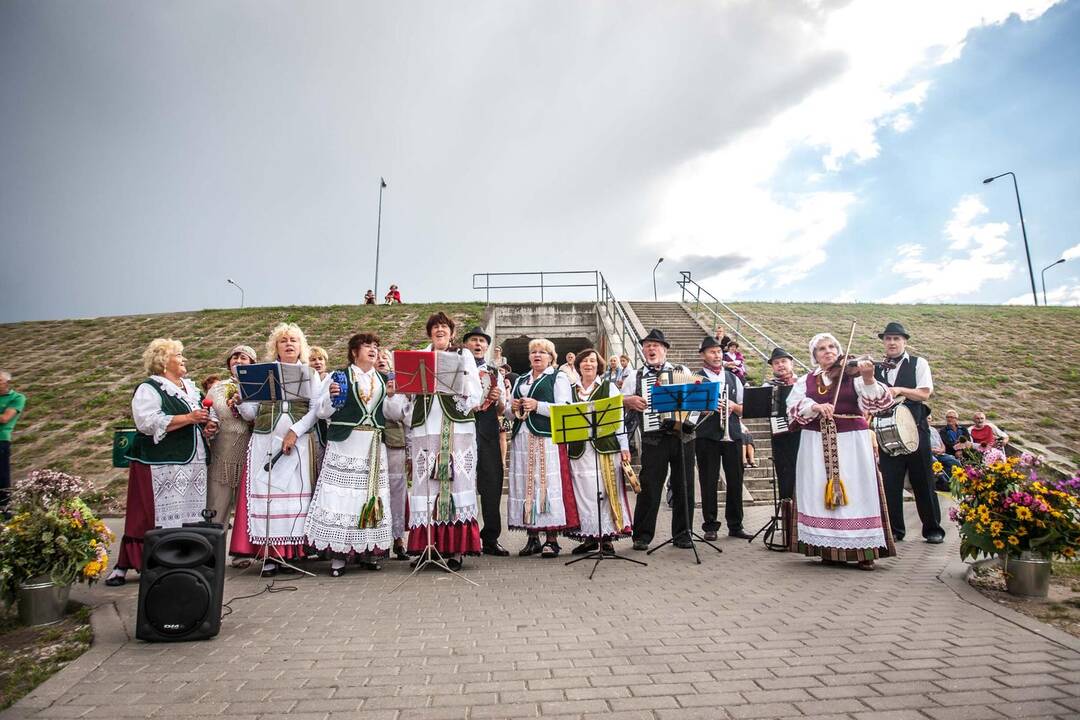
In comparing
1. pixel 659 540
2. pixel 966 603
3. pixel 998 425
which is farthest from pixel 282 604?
pixel 998 425

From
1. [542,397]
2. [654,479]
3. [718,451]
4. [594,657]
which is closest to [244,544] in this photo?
[542,397]

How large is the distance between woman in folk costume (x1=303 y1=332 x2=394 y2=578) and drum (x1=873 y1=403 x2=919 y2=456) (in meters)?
5.24

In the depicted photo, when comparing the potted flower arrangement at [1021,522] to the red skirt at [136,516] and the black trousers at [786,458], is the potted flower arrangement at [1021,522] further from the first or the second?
the red skirt at [136,516]

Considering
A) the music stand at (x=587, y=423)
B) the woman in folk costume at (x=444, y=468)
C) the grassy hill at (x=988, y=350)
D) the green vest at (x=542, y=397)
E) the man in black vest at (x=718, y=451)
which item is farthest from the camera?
the grassy hill at (x=988, y=350)

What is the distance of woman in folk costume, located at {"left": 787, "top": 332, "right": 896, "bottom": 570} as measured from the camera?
5.82 m

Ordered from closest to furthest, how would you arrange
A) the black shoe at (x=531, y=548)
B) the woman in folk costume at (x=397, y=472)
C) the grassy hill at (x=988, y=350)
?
1. the woman in folk costume at (x=397, y=472)
2. the black shoe at (x=531, y=548)
3. the grassy hill at (x=988, y=350)

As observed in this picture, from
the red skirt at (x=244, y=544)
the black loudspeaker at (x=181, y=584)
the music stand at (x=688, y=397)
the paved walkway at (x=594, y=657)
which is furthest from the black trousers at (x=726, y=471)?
the black loudspeaker at (x=181, y=584)

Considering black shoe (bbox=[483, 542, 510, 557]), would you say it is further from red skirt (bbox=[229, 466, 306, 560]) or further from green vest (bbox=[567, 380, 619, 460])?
red skirt (bbox=[229, 466, 306, 560])

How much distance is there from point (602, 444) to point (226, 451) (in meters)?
3.99

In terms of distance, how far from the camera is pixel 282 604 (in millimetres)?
4828

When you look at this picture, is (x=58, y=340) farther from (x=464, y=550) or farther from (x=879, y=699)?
(x=879, y=699)

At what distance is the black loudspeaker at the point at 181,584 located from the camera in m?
3.88

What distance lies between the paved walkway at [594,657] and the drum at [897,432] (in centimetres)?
159

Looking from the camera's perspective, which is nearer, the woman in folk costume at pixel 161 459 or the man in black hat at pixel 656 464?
the woman in folk costume at pixel 161 459
